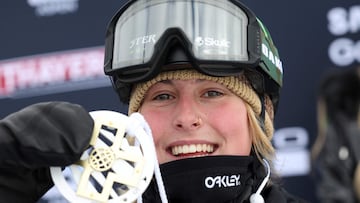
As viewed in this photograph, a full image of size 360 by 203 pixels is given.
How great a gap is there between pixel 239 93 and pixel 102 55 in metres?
2.61

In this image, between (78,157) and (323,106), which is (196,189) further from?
(323,106)

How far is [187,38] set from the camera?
6.79 feet

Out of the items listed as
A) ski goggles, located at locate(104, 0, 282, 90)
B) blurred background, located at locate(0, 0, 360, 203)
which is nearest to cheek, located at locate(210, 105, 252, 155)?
ski goggles, located at locate(104, 0, 282, 90)

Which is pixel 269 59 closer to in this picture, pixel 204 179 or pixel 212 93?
pixel 212 93

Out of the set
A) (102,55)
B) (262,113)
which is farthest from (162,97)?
(102,55)

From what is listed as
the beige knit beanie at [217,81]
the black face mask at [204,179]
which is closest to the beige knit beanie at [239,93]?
the beige knit beanie at [217,81]

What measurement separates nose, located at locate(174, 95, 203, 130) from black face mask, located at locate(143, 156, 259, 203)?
0.09m

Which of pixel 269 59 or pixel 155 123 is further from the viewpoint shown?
pixel 269 59

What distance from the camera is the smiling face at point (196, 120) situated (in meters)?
2.06

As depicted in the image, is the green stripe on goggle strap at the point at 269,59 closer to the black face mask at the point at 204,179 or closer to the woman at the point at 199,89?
the woman at the point at 199,89

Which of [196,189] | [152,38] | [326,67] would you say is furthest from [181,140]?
[326,67]

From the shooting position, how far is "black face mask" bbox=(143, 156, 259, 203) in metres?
2.05

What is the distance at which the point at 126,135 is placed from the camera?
1.76m

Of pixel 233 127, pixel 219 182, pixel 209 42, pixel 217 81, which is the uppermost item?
pixel 209 42
